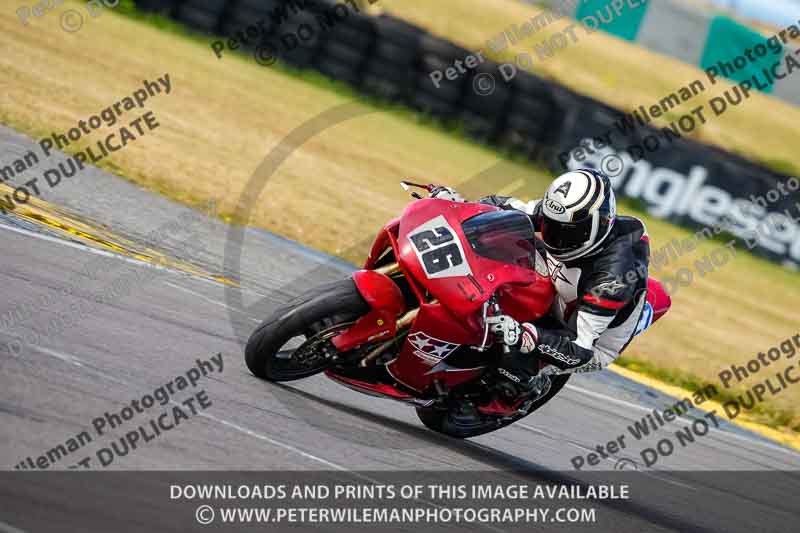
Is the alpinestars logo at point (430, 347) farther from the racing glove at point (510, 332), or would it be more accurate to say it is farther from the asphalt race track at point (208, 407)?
the asphalt race track at point (208, 407)

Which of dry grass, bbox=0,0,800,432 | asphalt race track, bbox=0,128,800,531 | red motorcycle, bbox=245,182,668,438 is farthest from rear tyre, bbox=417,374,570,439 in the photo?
dry grass, bbox=0,0,800,432

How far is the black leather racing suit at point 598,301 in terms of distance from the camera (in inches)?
245

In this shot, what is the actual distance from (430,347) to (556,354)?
72 cm

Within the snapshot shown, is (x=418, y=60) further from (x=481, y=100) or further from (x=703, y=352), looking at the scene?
(x=703, y=352)

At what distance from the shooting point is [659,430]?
9.49 m

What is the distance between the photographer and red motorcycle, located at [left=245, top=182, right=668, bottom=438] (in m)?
5.97

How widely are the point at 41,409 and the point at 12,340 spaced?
951mm

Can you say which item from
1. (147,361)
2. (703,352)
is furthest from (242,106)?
(147,361)

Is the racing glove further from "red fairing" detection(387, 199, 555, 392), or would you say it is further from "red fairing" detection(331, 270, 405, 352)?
"red fairing" detection(331, 270, 405, 352)

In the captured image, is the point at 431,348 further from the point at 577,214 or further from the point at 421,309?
the point at 577,214

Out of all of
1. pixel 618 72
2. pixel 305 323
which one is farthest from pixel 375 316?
pixel 618 72

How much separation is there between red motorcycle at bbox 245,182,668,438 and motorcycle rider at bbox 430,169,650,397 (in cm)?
12

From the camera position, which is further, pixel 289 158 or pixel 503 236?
pixel 289 158

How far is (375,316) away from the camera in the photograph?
238 inches
